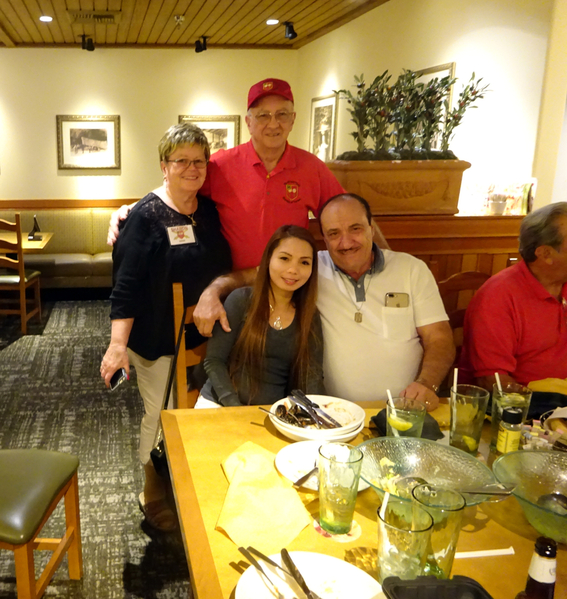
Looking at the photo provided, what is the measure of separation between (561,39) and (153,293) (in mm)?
2487

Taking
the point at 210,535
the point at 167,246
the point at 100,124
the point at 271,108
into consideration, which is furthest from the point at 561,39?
the point at 100,124

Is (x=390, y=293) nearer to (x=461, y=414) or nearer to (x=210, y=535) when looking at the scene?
(x=461, y=414)

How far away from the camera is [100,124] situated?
6.54m

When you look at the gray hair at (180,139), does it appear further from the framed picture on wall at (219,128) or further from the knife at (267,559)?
the framed picture on wall at (219,128)

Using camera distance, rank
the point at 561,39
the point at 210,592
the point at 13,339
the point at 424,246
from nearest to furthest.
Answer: the point at 210,592 → the point at 424,246 → the point at 561,39 → the point at 13,339

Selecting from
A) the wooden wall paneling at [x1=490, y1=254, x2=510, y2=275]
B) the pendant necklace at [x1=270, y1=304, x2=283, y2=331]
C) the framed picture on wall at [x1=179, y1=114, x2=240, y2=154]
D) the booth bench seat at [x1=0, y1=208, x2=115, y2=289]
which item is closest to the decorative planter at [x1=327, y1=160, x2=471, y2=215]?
the wooden wall paneling at [x1=490, y1=254, x2=510, y2=275]

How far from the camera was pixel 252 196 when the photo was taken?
86.1 inches

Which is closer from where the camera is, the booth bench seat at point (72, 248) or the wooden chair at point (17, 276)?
the wooden chair at point (17, 276)

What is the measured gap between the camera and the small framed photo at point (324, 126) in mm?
5668

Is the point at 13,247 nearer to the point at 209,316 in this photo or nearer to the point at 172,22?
the point at 172,22

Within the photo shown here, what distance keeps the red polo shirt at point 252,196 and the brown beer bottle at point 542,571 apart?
1.58 metres

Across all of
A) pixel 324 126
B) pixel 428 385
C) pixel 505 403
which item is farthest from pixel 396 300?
pixel 324 126

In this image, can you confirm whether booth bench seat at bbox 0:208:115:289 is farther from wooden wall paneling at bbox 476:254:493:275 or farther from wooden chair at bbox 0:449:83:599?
wooden chair at bbox 0:449:83:599

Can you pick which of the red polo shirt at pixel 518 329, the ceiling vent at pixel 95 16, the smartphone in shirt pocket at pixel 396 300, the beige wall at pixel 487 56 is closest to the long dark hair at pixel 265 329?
the smartphone in shirt pocket at pixel 396 300
